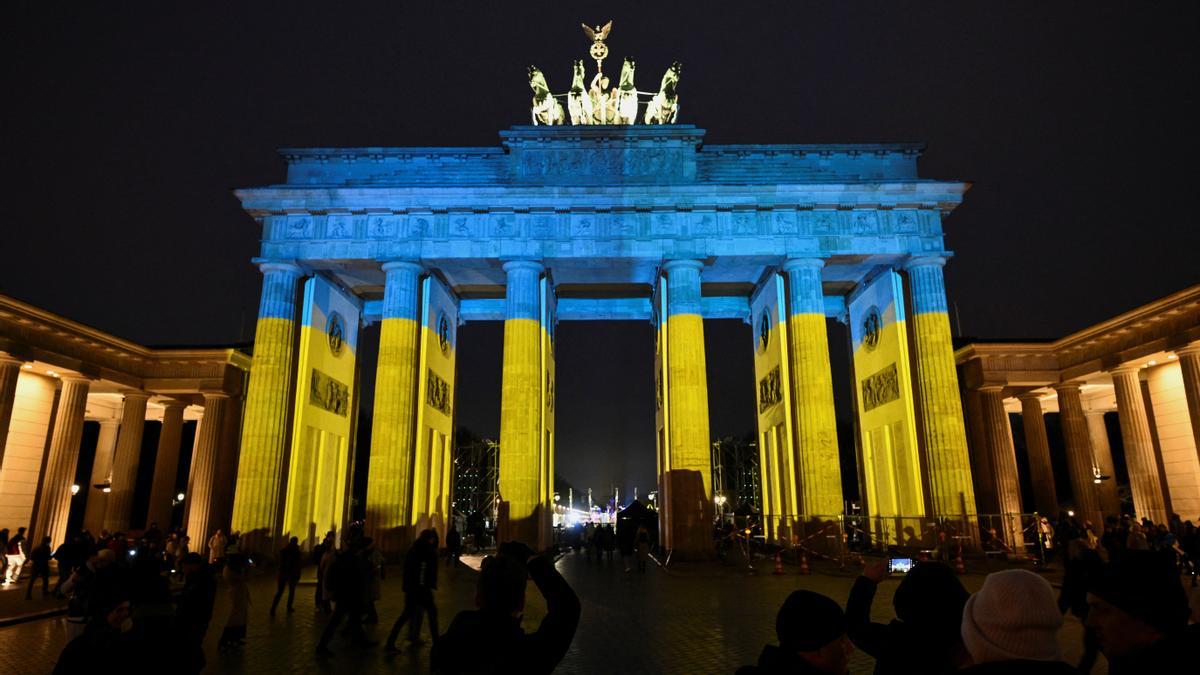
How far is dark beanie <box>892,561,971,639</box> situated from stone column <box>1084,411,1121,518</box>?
1364 inches

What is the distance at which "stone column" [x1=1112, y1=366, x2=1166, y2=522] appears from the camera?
2706cm

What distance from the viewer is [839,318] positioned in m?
35.5

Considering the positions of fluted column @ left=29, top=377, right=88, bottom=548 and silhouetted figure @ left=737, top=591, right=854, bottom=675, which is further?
fluted column @ left=29, top=377, right=88, bottom=548

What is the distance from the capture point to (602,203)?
92.9 feet

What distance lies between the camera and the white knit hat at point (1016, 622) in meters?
2.11

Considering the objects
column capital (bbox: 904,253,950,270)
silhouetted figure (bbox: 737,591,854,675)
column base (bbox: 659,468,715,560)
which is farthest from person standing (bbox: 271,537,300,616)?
column capital (bbox: 904,253,950,270)

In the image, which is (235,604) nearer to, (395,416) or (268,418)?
(395,416)

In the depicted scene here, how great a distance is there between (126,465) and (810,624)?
34.7m

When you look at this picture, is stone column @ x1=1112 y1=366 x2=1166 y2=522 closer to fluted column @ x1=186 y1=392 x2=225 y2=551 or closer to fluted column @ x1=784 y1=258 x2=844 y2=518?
fluted column @ x1=784 y1=258 x2=844 y2=518

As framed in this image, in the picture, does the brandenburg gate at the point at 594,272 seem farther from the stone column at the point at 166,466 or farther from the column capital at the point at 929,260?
the stone column at the point at 166,466

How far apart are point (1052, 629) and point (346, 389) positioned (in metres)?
32.6

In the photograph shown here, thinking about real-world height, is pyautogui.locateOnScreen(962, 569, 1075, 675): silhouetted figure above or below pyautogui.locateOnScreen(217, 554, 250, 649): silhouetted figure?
above

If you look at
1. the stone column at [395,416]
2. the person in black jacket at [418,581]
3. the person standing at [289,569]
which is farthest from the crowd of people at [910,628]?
the stone column at [395,416]

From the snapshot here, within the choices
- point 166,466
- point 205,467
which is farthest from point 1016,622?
point 166,466
